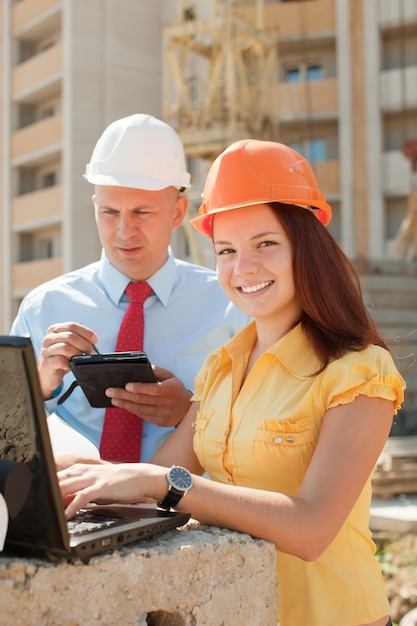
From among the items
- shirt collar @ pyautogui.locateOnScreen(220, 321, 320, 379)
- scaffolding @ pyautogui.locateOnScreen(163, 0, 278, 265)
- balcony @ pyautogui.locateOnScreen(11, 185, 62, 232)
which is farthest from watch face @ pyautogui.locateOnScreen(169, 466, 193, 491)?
balcony @ pyautogui.locateOnScreen(11, 185, 62, 232)

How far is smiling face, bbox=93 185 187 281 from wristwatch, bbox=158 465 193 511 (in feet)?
4.51

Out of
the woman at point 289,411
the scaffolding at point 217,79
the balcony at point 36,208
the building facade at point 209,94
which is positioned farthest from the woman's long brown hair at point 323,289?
the balcony at point 36,208

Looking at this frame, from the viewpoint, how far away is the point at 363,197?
20359 millimetres

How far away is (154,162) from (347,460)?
157 cm

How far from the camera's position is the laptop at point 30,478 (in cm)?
114

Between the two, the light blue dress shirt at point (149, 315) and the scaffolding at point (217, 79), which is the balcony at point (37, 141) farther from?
the light blue dress shirt at point (149, 315)

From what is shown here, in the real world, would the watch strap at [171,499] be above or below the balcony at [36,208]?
below

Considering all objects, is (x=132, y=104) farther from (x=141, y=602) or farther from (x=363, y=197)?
(x=141, y=602)

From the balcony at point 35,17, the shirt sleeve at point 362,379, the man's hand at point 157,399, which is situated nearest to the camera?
the shirt sleeve at point 362,379

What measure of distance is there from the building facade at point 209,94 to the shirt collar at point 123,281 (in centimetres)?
1500

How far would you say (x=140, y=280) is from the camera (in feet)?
9.40

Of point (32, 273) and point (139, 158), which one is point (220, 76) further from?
point (139, 158)

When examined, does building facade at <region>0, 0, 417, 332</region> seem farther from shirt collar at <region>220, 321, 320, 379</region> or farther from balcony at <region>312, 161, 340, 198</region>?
shirt collar at <region>220, 321, 320, 379</region>

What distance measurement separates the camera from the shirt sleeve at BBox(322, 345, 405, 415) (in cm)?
163
